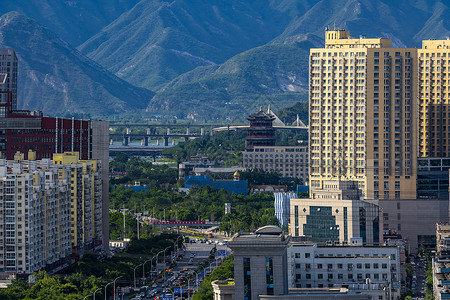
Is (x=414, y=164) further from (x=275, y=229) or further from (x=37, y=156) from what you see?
(x=275, y=229)

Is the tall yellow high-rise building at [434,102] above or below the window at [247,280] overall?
above

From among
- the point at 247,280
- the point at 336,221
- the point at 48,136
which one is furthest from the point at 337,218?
the point at 247,280

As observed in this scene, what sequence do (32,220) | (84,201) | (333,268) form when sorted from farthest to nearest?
(84,201) → (32,220) → (333,268)

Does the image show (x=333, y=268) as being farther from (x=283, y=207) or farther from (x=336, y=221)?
(x=283, y=207)

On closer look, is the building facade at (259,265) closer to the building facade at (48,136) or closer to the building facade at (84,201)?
the building facade at (84,201)

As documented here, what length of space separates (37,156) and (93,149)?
659 centimetres

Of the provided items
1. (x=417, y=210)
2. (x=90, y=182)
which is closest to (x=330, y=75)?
(x=417, y=210)

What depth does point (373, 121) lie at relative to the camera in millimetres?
170625

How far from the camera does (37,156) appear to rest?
166250mm

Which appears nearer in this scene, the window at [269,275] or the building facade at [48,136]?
the window at [269,275]

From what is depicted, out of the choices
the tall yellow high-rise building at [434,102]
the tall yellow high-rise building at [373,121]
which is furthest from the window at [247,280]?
the tall yellow high-rise building at [434,102]

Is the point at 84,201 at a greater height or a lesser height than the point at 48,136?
lesser

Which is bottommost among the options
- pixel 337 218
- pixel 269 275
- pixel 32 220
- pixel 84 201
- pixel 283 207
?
pixel 269 275

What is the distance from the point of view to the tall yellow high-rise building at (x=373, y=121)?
169625 mm
